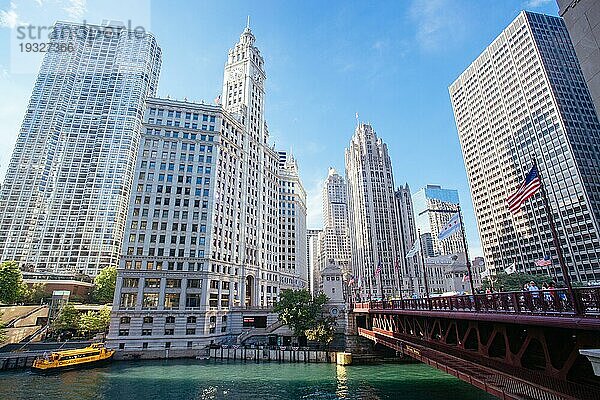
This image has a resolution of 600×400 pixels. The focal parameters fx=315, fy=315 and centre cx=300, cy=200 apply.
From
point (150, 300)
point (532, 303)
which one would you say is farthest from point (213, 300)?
point (532, 303)

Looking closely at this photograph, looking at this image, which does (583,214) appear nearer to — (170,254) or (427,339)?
(427,339)

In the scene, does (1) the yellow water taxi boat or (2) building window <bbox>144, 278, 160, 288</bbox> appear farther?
(2) building window <bbox>144, 278, 160, 288</bbox>

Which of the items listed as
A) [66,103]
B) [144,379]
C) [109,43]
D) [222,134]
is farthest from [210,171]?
[109,43]

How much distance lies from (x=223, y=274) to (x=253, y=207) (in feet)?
78.1

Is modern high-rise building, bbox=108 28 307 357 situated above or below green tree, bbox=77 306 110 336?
above

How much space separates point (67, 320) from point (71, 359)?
2559 cm

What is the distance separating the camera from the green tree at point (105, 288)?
91750 millimetres

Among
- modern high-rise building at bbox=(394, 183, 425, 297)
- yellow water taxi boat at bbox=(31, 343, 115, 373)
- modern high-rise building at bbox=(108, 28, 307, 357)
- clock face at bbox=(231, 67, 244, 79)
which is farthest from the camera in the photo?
modern high-rise building at bbox=(394, 183, 425, 297)

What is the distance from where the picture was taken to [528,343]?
15109 millimetres

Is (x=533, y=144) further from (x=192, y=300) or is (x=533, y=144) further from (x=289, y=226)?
(x=192, y=300)

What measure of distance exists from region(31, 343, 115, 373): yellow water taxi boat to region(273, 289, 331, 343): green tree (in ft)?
102

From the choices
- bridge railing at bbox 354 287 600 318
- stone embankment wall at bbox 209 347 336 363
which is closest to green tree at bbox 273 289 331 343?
stone embankment wall at bbox 209 347 336 363

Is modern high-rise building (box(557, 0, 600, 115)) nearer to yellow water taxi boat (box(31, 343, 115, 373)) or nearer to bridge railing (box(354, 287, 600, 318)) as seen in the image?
bridge railing (box(354, 287, 600, 318))

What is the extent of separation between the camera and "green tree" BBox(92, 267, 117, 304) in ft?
301
